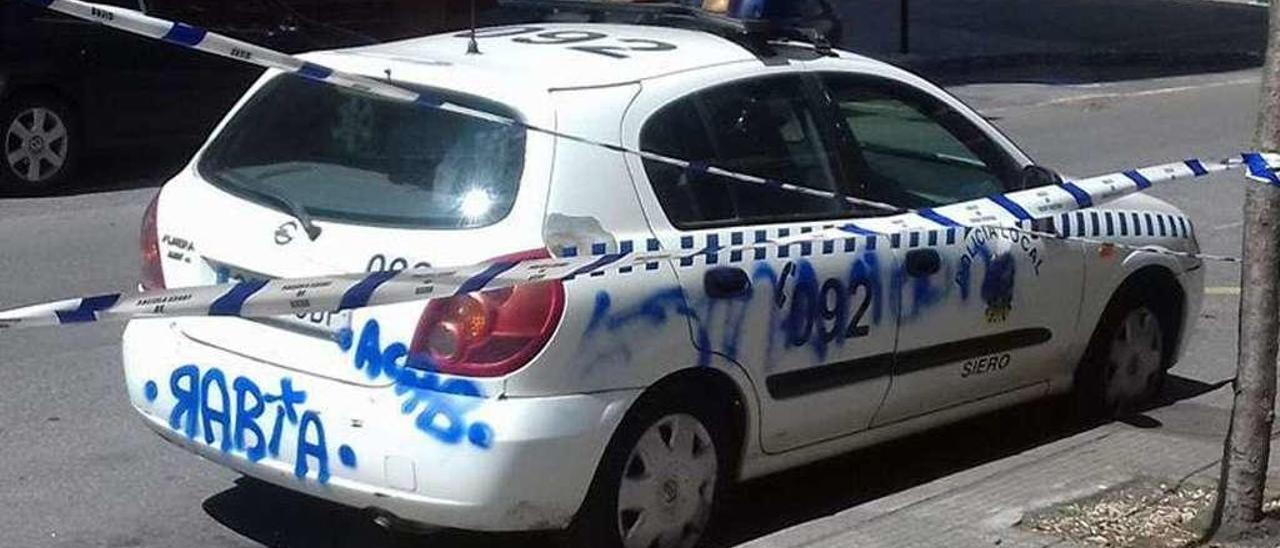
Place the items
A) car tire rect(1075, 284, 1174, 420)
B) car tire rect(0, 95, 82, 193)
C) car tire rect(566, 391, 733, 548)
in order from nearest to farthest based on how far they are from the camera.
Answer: car tire rect(566, 391, 733, 548) → car tire rect(1075, 284, 1174, 420) → car tire rect(0, 95, 82, 193)

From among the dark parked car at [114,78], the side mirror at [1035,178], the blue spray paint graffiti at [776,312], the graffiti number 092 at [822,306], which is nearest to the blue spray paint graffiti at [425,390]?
the blue spray paint graffiti at [776,312]

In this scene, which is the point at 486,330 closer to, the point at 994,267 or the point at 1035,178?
the point at 994,267

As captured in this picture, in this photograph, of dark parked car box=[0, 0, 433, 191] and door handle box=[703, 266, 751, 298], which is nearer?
door handle box=[703, 266, 751, 298]

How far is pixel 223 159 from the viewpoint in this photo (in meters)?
6.14

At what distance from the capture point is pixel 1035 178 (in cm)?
703

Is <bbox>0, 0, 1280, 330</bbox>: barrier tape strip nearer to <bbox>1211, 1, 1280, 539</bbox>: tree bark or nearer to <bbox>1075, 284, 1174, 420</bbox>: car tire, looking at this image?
<bbox>1211, 1, 1280, 539</bbox>: tree bark

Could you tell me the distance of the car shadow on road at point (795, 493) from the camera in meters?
6.18

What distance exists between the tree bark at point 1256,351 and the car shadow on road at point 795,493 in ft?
4.06

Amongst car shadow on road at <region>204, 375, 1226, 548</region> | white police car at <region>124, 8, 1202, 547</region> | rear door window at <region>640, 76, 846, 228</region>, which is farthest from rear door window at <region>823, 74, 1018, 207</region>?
car shadow on road at <region>204, 375, 1226, 548</region>

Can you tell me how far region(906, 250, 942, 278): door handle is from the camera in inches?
248

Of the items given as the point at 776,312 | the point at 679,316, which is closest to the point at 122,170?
the point at 776,312

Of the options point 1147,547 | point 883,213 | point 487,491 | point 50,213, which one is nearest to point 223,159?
point 487,491

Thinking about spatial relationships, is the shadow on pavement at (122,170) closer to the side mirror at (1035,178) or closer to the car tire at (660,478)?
the side mirror at (1035,178)

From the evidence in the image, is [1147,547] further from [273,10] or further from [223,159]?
[273,10]
